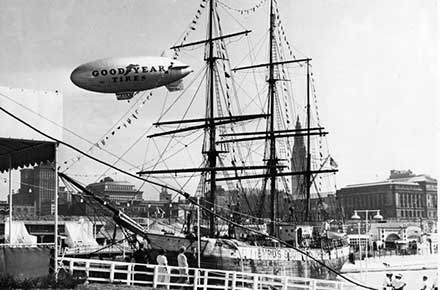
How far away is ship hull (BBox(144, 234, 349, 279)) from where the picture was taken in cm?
3547

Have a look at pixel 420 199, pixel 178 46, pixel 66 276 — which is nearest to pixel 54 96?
pixel 66 276

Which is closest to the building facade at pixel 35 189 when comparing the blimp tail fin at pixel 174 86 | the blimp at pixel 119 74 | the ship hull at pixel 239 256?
the ship hull at pixel 239 256

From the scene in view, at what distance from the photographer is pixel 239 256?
125ft

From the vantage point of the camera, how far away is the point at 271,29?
51906 millimetres

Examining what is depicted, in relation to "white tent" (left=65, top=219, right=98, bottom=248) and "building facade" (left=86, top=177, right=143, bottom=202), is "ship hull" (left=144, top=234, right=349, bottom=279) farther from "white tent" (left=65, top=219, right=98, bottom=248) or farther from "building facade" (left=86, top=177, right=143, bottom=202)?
"building facade" (left=86, top=177, right=143, bottom=202)

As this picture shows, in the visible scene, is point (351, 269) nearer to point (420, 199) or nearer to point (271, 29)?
point (271, 29)

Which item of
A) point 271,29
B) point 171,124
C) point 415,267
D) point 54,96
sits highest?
point 271,29

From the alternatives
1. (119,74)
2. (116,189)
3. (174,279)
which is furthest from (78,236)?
(116,189)

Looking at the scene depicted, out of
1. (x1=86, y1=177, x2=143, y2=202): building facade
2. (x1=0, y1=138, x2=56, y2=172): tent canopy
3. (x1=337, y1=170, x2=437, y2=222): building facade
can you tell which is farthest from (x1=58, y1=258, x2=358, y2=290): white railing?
(x1=337, y1=170, x2=437, y2=222): building facade

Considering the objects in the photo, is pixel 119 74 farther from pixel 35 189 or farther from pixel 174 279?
pixel 35 189

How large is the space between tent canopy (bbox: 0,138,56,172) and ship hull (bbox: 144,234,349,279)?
1587cm

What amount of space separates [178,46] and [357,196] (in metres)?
112

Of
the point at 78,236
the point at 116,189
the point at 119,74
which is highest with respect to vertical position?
the point at 119,74

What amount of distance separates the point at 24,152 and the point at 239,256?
22.2 m
